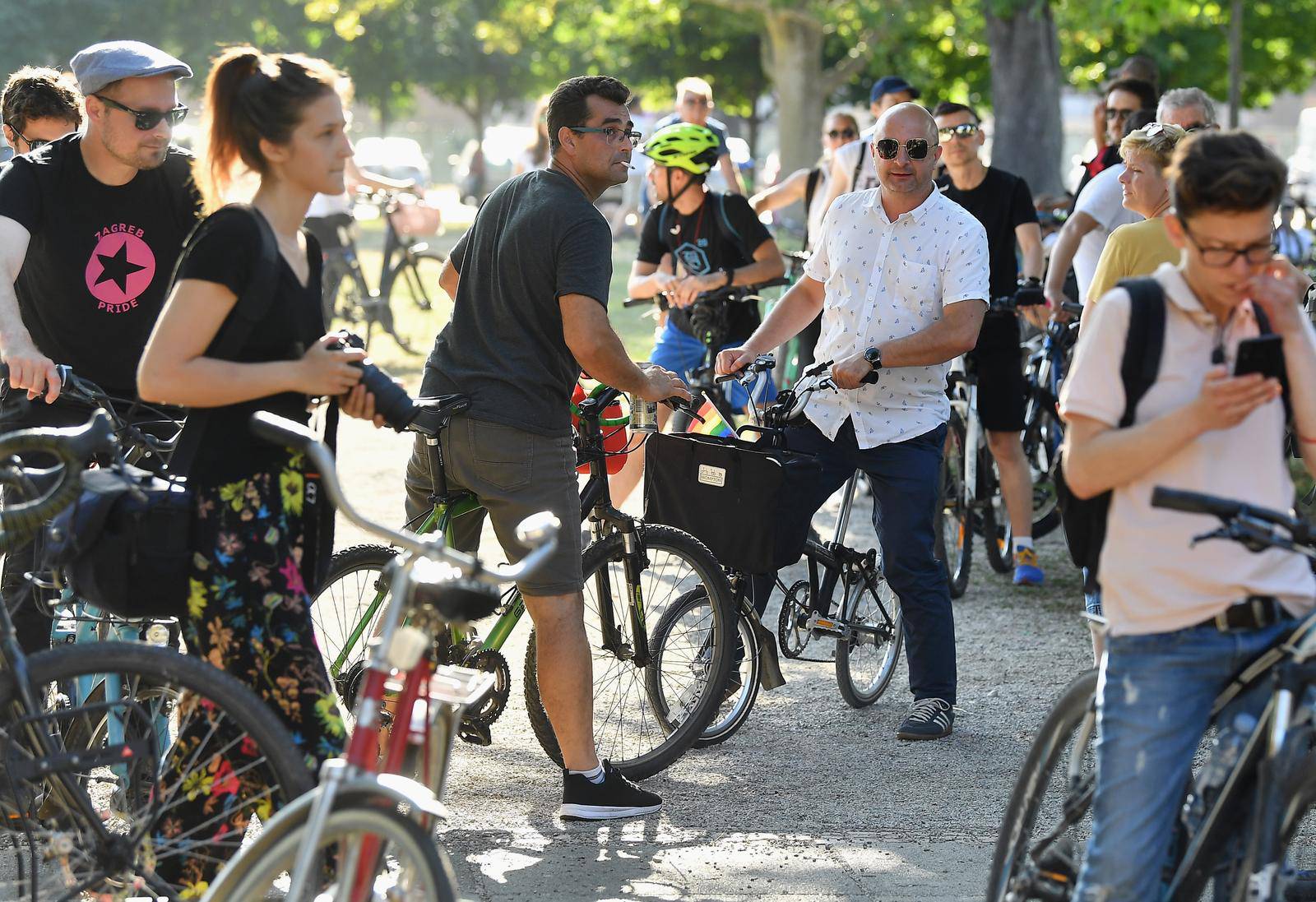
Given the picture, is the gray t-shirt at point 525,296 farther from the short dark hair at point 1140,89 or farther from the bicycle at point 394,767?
the short dark hair at point 1140,89

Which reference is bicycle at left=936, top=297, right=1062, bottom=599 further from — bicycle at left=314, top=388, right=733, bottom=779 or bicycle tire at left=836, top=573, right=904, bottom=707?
bicycle at left=314, top=388, right=733, bottom=779

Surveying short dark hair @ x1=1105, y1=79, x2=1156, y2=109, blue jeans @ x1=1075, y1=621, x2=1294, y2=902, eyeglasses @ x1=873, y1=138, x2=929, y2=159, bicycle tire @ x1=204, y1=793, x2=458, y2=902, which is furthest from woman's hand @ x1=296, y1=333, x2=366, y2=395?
short dark hair @ x1=1105, y1=79, x2=1156, y2=109

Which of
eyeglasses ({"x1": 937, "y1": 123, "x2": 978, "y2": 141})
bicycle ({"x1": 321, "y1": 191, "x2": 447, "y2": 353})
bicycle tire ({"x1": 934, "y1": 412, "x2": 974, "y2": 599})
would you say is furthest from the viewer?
bicycle ({"x1": 321, "y1": 191, "x2": 447, "y2": 353})

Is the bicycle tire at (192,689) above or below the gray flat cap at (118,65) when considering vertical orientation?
below

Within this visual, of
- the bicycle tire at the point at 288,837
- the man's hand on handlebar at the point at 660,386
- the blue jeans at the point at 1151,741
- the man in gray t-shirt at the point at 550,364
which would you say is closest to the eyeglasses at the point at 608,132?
the man in gray t-shirt at the point at 550,364

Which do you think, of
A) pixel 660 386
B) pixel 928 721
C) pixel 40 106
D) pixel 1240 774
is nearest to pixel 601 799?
pixel 660 386

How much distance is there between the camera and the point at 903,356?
5594 mm

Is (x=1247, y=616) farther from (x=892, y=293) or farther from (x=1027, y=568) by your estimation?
(x=1027, y=568)

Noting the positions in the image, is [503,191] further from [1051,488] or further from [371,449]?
[371,449]

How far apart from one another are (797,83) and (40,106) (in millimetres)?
26476

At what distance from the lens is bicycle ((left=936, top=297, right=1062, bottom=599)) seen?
783 centimetres

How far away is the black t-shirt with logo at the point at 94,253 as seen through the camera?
4785 millimetres

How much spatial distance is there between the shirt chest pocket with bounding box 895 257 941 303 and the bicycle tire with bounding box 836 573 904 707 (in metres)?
1.06

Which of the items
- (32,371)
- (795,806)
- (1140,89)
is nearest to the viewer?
(32,371)
